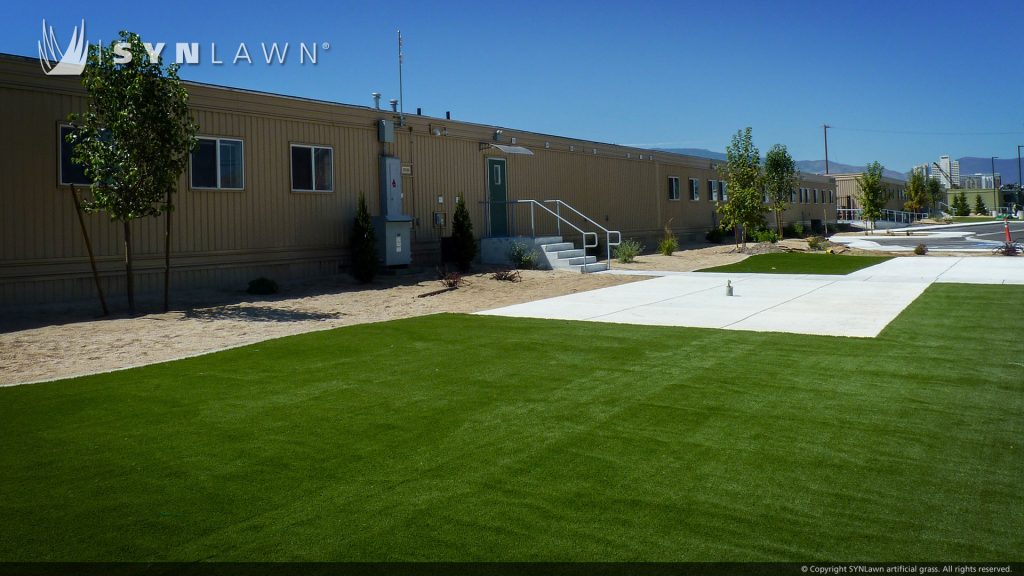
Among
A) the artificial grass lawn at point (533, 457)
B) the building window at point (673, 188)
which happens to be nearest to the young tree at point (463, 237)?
the artificial grass lawn at point (533, 457)

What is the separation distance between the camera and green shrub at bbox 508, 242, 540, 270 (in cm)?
1889

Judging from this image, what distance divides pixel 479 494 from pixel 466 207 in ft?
53.0

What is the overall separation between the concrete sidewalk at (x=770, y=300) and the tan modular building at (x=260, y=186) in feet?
18.9

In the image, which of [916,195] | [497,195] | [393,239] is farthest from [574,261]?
[916,195]

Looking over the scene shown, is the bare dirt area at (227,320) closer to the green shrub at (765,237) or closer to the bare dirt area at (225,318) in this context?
the bare dirt area at (225,318)

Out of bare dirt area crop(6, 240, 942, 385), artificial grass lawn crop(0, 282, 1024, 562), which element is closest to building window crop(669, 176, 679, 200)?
bare dirt area crop(6, 240, 942, 385)

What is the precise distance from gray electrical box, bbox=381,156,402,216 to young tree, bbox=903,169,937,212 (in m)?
61.3

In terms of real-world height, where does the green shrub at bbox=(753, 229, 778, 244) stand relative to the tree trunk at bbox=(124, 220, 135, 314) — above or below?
above

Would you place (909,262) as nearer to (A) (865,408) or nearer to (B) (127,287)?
(A) (865,408)

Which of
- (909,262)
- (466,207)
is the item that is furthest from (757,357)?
(909,262)

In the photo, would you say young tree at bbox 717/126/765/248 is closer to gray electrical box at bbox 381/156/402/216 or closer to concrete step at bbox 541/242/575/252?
concrete step at bbox 541/242/575/252

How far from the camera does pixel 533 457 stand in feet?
14.8

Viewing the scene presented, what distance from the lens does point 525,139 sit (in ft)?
72.2

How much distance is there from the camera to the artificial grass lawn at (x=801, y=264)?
17.4 meters
